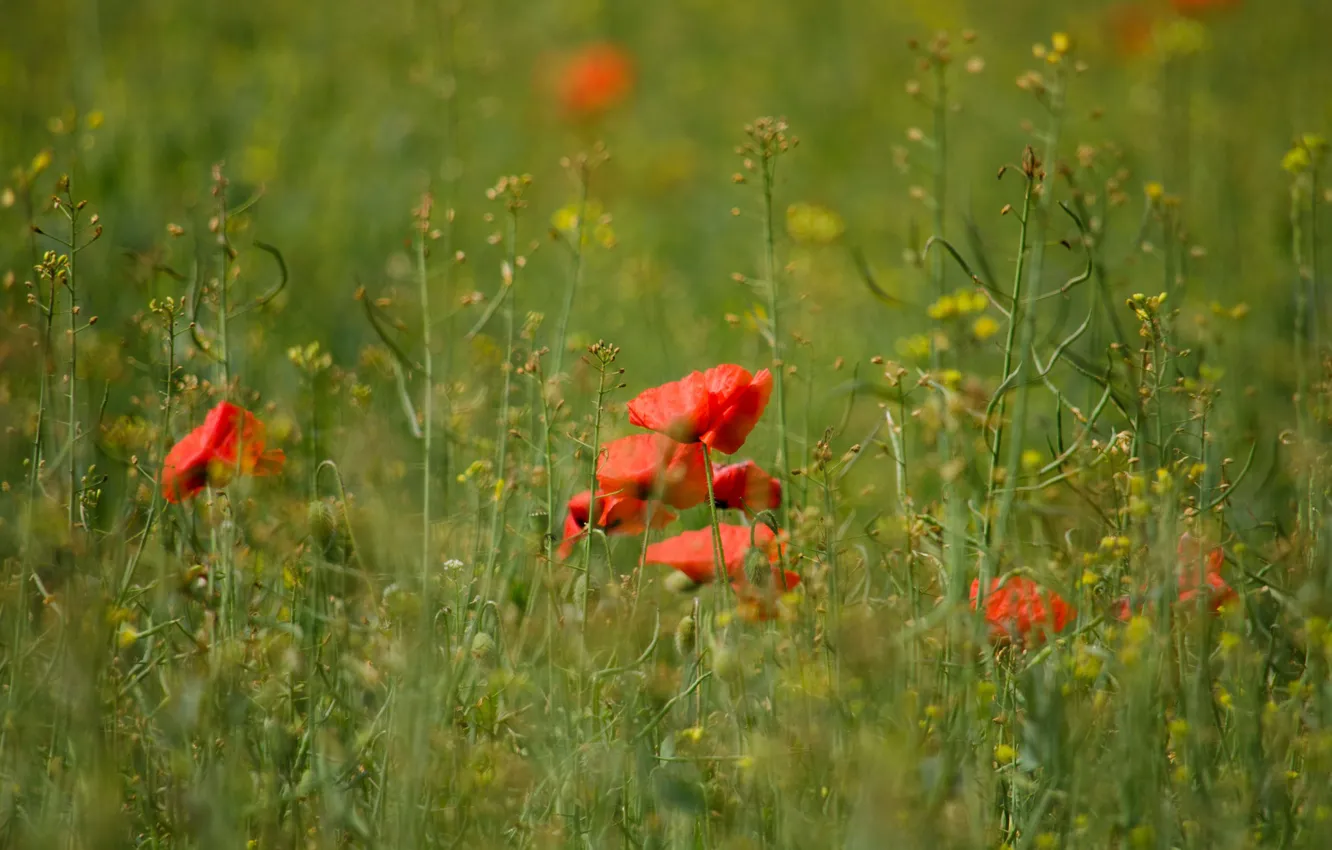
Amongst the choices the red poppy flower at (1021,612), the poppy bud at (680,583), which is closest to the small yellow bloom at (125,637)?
the poppy bud at (680,583)

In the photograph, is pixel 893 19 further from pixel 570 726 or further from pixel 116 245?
pixel 570 726

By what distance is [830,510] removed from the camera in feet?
4.37

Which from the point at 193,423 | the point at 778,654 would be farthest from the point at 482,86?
the point at 778,654

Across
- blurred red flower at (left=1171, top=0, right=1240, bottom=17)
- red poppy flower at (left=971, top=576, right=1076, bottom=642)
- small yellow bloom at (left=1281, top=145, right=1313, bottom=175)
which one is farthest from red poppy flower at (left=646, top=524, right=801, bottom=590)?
blurred red flower at (left=1171, top=0, right=1240, bottom=17)

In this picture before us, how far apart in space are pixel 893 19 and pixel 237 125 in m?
3.27

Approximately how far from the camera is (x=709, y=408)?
4.45 feet

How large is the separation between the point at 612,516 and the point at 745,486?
191mm

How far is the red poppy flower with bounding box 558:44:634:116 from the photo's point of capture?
16.2 feet

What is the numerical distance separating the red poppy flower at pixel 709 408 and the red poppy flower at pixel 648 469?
4cm

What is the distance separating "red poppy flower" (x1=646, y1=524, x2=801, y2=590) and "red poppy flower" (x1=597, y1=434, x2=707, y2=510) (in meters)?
0.06

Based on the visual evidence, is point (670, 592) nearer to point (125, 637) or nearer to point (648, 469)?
point (648, 469)

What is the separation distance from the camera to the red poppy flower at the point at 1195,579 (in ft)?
4.25

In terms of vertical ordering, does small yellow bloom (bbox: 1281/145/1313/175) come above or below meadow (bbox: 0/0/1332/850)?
above

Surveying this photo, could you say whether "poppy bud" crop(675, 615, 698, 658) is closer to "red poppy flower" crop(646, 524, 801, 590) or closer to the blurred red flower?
"red poppy flower" crop(646, 524, 801, 590)
